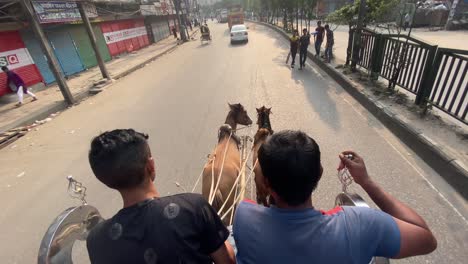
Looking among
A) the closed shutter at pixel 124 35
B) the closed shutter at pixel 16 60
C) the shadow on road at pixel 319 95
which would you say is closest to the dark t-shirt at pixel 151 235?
the shadow on road at pixel 319 95

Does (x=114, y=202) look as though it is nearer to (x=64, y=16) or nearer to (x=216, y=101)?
(x=216, y=101)

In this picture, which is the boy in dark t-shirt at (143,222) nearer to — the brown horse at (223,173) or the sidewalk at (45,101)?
the brown horse at (223,173)

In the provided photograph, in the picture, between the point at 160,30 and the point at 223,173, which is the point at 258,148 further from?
the point at 160,30

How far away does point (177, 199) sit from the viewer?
53.4 inches

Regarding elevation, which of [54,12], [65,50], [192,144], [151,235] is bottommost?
[192,144]

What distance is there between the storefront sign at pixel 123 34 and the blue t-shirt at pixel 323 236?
65.6 ft

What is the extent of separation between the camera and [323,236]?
1.14 meters

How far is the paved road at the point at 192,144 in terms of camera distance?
→ 3.49 metres

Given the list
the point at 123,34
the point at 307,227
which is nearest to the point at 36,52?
the point at 123,34

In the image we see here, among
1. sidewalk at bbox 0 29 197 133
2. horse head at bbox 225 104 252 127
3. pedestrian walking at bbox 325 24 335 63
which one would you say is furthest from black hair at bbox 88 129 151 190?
pedestrian walking at bbox 325 24 335 63

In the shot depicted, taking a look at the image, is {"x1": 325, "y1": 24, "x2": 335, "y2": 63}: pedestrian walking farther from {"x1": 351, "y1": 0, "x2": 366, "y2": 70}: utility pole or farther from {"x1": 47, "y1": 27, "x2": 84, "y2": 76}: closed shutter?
{"x1": 47, "y1": 27, "x2": 84, "y2": 76}: closed shutter

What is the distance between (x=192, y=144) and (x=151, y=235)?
422cm

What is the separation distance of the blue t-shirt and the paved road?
208 centimetres

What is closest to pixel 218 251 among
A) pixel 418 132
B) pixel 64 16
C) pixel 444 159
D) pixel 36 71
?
pixel 444 159
